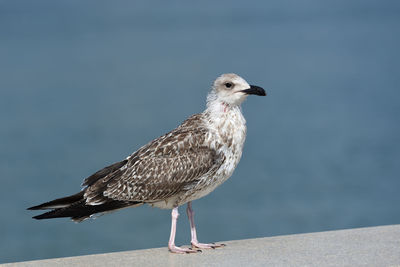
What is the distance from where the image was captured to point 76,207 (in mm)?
6559

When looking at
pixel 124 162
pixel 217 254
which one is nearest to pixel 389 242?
pixel 217 254

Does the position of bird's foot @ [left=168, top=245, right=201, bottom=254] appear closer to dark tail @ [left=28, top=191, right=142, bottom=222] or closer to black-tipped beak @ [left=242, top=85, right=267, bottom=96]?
dark tail @ [left=28, top=191, right=142, bottom=222]

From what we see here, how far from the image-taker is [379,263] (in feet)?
19.4

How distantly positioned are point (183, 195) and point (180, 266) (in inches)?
29.8

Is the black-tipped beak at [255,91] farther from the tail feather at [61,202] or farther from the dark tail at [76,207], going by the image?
the tail feather at [61,202]

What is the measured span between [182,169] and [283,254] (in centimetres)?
118

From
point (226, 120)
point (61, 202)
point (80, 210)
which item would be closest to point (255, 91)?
point (226, 120)

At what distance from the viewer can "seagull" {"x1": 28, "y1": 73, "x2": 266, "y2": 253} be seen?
6.50 meters

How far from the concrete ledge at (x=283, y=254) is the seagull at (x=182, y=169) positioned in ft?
0.87

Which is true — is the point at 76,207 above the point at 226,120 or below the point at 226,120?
below

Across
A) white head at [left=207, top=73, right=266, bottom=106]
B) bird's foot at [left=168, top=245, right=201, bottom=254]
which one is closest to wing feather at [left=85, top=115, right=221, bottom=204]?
white head at [left=207, top=73, right=266, bottom=106]

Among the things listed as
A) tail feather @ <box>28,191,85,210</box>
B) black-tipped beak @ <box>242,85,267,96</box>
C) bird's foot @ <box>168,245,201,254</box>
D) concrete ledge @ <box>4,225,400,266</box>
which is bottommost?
concrete ledge @ <box>4,225,400,266</box>

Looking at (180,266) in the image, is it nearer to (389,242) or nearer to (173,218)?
(173,218)

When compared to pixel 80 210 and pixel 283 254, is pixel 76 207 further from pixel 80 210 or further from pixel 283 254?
pixel 283 254
